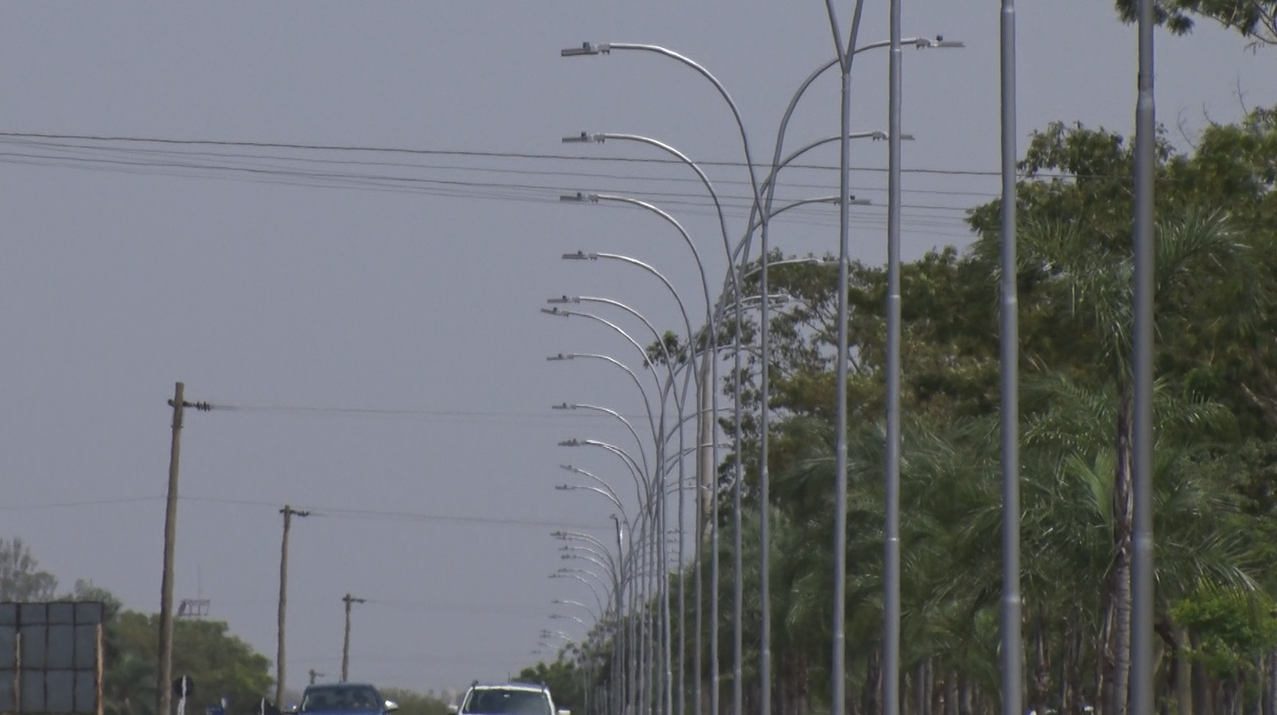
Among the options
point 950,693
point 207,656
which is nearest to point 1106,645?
point 950,693

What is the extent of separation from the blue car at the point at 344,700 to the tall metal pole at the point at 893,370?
14034 mm

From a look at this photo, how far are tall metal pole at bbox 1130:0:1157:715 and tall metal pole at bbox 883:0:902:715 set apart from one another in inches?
311

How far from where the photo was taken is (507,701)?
1506 inches

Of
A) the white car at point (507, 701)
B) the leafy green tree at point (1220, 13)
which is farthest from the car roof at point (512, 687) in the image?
the leafy green tree at point (1220, 13)

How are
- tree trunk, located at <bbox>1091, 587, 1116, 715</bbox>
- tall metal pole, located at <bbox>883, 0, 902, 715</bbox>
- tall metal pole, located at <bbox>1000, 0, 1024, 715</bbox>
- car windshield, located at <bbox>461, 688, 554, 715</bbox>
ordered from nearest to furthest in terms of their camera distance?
1. tall metal pole, located at <bbox>1000, 0, 1024, 715</bbox>
2. tall metal pole, located at <bbox>883, 0, 902, 715</bbox>
3. tree trunk, located at <bbox>1091, 587, 1116, 715</bbox>
4. car windshield, located at <bbox>461, 688, 554, 715</bbox>

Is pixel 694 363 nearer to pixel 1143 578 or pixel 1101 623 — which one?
pixel 1101 623

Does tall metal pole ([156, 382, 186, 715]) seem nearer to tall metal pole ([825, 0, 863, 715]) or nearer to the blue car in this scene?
the blue car

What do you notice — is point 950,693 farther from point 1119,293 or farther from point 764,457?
point 1119,293

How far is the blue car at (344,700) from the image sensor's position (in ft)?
117

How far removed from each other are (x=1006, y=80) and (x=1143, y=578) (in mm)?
5291

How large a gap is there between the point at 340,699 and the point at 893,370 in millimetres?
15670

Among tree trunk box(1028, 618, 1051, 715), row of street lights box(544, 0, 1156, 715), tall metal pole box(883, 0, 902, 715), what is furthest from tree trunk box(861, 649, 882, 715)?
tall metal pole box(883, 0, 902, 715)

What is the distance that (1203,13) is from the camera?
33219 mm

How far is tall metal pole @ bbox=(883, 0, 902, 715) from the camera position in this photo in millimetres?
22312
